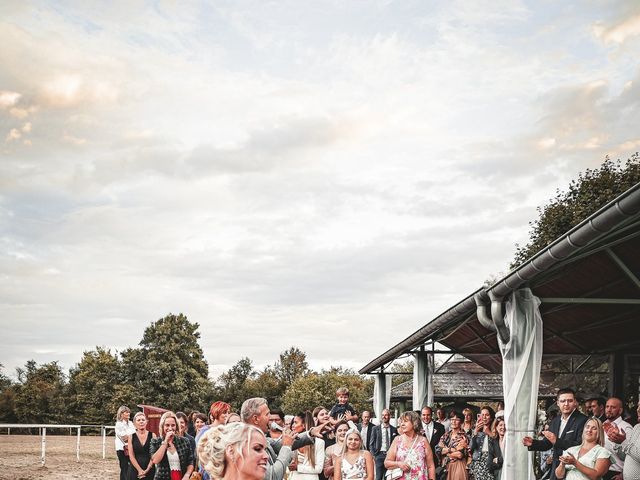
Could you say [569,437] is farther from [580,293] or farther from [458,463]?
[580,293]

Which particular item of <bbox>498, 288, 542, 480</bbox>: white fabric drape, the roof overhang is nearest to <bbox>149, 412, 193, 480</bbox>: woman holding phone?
<bbox>498, 288, 542, 480</bbox>: white fabric drape

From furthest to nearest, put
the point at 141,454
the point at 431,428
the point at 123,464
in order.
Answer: the point at 431,428 < the point at 123,464 < the point at 141,454

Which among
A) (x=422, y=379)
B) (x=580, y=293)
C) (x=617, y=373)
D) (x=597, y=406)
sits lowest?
(x=597, y=406)

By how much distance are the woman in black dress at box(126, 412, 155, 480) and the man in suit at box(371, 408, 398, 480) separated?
231 inches

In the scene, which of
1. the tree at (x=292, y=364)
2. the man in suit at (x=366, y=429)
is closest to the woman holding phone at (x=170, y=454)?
the man in suit at (x=366, y=429)

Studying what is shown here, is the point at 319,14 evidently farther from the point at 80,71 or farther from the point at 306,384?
the point at 306,384

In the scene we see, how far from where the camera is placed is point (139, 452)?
872 centimetres

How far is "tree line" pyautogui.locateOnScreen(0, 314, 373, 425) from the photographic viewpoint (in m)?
54.2

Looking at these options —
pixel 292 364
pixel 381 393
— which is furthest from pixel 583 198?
pixel 292 364

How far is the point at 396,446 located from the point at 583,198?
20.1 meters

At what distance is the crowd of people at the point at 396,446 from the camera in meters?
6.79

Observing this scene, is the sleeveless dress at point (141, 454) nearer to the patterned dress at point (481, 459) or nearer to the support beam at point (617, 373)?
the patterned dress at point (481, 459)

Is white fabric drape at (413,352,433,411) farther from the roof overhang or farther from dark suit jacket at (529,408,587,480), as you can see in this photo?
dark suit jacket at (529,408,587,480)

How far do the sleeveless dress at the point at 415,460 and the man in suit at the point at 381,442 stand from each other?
15.7ft
